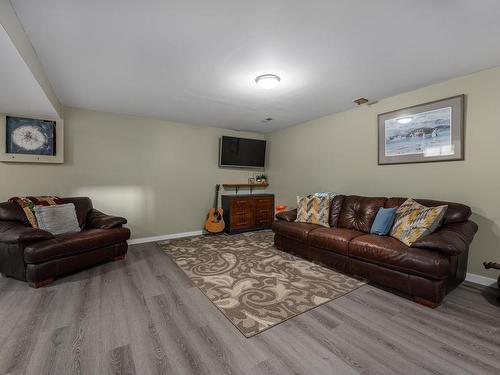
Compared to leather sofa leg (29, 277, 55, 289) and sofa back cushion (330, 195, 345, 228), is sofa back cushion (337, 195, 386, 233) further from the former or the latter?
leather sofa leg (29, 277, 55, 289)

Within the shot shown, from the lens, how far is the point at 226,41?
1.93 m

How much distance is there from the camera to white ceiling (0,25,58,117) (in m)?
1.68

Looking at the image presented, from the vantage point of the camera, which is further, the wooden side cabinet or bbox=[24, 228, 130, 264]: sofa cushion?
the wooden side cabinet

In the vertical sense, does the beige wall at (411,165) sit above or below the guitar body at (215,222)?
above

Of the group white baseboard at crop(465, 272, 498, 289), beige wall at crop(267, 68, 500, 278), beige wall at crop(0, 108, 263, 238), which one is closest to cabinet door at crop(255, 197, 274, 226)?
beige wall at crop(267, 68, 500, 278)

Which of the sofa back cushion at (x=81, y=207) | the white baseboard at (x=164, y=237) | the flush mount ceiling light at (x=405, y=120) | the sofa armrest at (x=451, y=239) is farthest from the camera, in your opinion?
the white baseboard at (x=164, y=237)

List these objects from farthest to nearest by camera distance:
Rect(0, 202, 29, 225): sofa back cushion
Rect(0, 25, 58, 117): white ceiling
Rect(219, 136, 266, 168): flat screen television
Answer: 1. Rect(219, 136, 266, 168): flat screen television
2. Rect(0, 202, 29, 225): sofa back cushion
3. Rect(0, 25, 58, 117): white ceiling

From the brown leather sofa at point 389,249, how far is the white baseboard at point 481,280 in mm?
145

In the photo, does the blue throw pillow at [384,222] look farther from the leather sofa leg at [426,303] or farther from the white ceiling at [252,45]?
the white ceiling at [252,45]

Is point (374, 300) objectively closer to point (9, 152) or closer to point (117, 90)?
point (117, 90)

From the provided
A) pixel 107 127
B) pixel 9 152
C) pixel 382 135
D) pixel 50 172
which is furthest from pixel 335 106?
pixel 9 152

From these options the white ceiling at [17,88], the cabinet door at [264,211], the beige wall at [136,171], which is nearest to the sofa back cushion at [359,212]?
the cabinet door at [264,211]

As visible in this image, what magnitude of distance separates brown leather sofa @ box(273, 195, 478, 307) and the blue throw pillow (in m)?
0.14

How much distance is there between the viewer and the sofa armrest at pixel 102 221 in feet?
10.2
